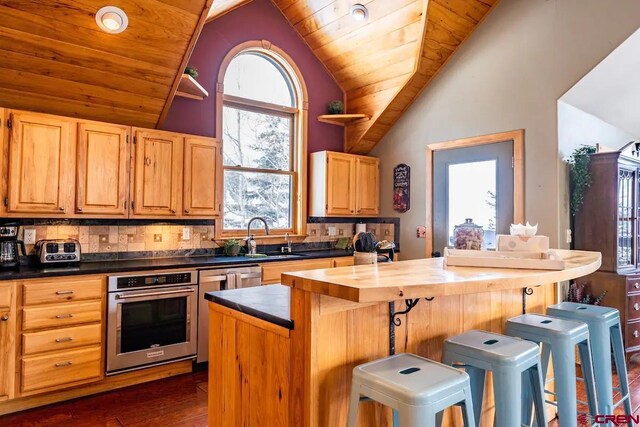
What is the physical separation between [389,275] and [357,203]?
356 centimetres

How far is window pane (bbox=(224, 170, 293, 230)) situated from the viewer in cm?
452

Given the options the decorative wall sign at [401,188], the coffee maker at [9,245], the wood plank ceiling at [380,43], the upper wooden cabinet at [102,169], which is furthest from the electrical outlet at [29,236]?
the decorative wall sign at [401,188]

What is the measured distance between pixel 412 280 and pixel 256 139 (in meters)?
3.60

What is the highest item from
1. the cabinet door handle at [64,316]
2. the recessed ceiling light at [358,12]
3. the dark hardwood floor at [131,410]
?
the recessed ceiling light at [358,12]

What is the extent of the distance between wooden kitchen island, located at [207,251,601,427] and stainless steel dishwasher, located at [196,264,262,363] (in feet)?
4.64

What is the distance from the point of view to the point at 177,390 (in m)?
3.21

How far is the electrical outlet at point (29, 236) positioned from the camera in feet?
10.8

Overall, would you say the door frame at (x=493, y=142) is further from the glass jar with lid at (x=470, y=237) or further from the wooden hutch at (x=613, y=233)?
the glass jar with lid at (x=470, y=237)

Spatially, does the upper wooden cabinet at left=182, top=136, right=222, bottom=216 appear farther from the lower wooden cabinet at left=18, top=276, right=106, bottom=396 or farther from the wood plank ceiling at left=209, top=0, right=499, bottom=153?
the wood plank ceiling at left=209, top=0, right=499, bottom=153

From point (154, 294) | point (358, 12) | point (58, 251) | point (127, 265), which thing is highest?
point (358, 12)

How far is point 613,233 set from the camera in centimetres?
370

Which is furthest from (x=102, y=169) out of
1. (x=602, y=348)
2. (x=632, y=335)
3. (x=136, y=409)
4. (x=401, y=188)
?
(x=632, y=335)

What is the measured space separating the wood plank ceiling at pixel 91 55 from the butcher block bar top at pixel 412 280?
2.40m

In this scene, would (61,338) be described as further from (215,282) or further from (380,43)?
(380,43)
